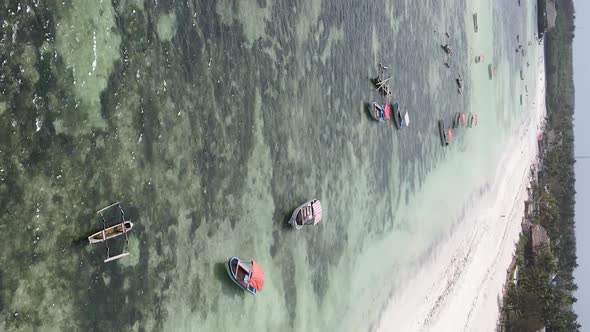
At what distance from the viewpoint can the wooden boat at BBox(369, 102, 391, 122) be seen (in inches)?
305

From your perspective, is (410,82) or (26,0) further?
(410,82)

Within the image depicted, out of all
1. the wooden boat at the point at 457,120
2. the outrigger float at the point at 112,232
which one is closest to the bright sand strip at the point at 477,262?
the wooden boat at the point at 457,120

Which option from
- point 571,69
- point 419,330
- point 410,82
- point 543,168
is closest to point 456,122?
point 410,82

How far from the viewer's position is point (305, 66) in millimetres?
6594

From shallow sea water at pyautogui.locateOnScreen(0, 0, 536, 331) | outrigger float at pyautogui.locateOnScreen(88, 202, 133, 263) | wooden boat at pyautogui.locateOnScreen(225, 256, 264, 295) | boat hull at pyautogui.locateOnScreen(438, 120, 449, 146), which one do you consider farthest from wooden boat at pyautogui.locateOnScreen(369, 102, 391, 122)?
outrigger float at pyautogui.locateOnScreen(88, 202, 133, 263)

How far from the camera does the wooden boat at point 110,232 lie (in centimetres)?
404

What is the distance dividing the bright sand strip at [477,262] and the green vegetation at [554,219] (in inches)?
26.9

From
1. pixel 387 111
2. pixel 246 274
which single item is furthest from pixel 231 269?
pixel 387 111

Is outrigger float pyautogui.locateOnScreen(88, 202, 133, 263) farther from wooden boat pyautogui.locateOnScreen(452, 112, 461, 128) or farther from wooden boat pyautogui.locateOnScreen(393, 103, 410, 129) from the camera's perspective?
wooden boat pyautogui.locateOnScreen(452, 112, 461, 128)

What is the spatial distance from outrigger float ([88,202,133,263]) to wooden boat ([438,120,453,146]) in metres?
7.16

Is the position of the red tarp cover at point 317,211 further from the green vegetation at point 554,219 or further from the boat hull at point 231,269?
the green vegetation at point 554,219

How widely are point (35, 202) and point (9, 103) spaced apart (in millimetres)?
609

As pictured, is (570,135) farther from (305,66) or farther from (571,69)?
(305,66)

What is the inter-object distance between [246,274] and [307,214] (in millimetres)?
1173
